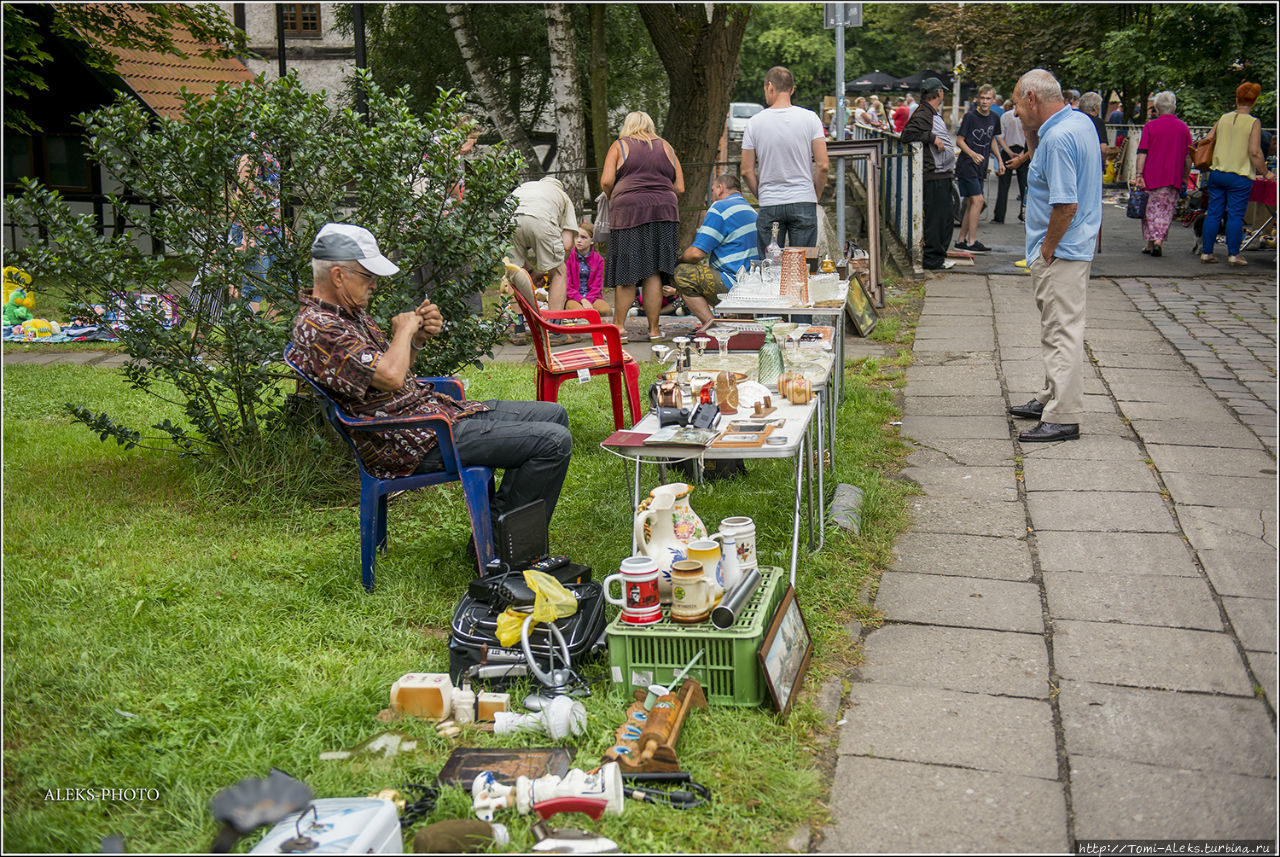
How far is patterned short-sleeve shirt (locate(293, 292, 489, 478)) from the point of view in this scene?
13.2ft

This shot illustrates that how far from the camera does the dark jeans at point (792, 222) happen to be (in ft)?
26.3

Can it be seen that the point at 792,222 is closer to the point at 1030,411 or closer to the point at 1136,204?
the point at 1030,411

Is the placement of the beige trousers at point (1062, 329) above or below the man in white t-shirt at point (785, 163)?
below

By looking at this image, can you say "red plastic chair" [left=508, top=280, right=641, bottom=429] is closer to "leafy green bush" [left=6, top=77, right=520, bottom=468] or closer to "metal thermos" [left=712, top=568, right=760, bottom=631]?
"leafy green bush" [left=6, top=77, right=520, bottom=468]

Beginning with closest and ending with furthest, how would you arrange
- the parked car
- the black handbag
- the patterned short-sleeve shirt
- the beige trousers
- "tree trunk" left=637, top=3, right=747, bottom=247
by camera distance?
the patterned short-sleeve shirt < the beige trousers < "tree trunk" left=637, top=3, right=747, bottom=247 < the black handbag < the parked car

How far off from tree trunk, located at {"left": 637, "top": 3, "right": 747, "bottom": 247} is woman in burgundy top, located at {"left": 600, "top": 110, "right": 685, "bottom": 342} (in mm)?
3555

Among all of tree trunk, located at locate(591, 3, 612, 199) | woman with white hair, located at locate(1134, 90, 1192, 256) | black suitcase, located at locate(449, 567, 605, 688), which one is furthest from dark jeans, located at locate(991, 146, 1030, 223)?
black suitcase, located at locate(449, 567, 605, 688)

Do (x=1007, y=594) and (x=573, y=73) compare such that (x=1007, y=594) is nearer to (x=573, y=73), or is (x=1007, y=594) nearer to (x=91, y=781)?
(x=91, y=781)

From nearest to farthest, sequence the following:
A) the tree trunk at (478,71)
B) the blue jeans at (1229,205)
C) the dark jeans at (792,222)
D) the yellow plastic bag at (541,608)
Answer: the yellow plastic bag at (541,608) < the dark jeans at (792,222) < the blue jeans at (1229,205) < the tree trunk at (478,71)

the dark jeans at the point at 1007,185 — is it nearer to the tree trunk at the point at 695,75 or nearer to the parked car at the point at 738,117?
the tree trunk at the point at 695,75

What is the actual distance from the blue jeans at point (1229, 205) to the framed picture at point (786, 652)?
26.3 feet

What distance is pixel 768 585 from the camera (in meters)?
3.70

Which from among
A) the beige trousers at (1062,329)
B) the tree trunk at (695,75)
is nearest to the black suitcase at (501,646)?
the beige trousers at (1062,329)

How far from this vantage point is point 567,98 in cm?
1246
